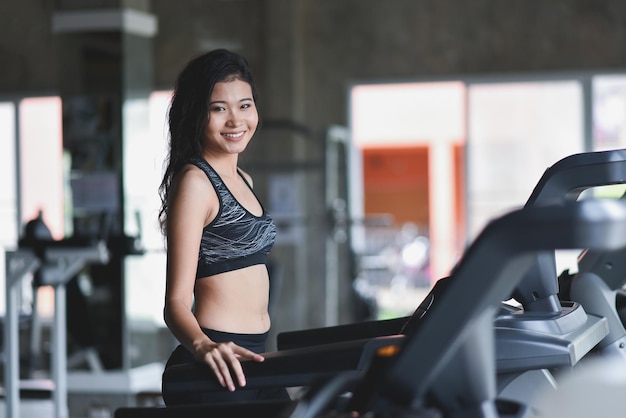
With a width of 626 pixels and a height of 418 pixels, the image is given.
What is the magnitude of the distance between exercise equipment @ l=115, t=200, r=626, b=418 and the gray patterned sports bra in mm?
702

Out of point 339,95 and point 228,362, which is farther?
point 339,95

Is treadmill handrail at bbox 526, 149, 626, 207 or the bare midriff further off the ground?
treadmill handrail at bbox 526, 149, 626, 207

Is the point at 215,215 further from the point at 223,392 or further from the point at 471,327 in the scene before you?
the point at 471,327

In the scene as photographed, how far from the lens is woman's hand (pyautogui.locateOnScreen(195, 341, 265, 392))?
63.0 inches

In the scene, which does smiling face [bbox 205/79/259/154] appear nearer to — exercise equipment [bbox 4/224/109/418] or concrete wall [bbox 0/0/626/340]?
exercise equipment [bbox 4/224/109/418]

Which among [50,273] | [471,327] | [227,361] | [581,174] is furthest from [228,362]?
[50,273]

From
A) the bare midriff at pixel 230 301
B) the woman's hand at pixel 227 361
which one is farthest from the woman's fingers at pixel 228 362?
the bare midriff at pixel 230 301

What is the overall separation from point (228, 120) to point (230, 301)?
1.22ft

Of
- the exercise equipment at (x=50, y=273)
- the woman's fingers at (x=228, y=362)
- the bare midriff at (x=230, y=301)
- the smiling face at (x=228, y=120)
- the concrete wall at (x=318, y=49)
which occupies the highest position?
the concrete wall at (x=318, y=49)

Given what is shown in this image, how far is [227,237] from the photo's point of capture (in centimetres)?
200

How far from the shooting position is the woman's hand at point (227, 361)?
1600 mm

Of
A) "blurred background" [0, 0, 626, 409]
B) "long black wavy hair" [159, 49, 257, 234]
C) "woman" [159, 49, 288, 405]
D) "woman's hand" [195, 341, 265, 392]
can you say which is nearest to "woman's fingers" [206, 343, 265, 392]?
"woman's hand" [195, 341, 265, 392]

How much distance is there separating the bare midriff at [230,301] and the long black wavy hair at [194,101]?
156mm

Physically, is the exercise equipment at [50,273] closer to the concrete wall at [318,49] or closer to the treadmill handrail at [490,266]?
the treadmill handrail at [490,266]
